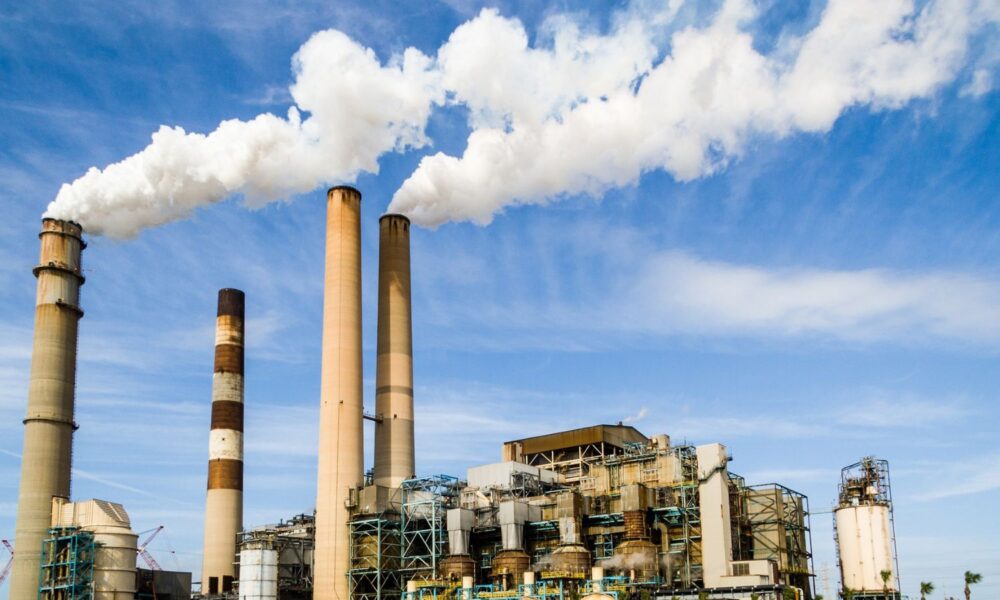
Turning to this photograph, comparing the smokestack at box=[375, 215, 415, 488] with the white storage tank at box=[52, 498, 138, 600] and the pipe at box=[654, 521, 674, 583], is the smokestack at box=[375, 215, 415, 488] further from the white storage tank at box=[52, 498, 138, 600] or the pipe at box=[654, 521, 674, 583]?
the pipe at box=[654, 521, 674, 583]

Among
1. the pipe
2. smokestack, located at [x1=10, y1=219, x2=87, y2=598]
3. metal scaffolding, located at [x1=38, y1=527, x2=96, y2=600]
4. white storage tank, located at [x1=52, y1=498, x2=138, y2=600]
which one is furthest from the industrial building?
smokestack, located at [x1=10, y1=219, x2=87, y2=598]

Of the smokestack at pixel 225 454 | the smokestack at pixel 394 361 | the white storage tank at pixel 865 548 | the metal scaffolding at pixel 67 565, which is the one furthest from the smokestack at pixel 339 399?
the white storage tank at pixel 865 548

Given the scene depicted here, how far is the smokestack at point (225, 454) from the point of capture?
8681 cm

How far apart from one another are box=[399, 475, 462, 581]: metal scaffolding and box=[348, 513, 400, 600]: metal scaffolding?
2.33 ft

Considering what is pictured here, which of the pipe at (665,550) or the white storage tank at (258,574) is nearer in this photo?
the pipe at (665,550)

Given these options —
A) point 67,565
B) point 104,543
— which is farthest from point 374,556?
point 67,565

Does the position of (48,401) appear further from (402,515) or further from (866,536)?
(866,536)

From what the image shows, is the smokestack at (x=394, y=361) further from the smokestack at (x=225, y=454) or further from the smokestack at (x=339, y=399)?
the smokestack at (x=225, y=454)

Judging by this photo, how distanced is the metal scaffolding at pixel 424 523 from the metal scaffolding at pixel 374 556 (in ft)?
2.33

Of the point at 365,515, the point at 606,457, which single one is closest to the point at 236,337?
the point at 365,515

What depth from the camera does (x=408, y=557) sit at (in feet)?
256

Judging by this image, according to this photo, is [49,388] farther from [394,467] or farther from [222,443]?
[394,467]

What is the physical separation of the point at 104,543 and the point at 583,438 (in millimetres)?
39988

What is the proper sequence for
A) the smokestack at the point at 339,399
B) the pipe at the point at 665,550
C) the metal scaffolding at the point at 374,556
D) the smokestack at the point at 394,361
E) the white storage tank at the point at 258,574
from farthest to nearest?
the smokestack at the point at 394,361
the smokestack at the point at 339,399
the white storage tank at the point at 258,574
the metal scaffolding at the point at 374,556
the pipe at the point at 665,550
